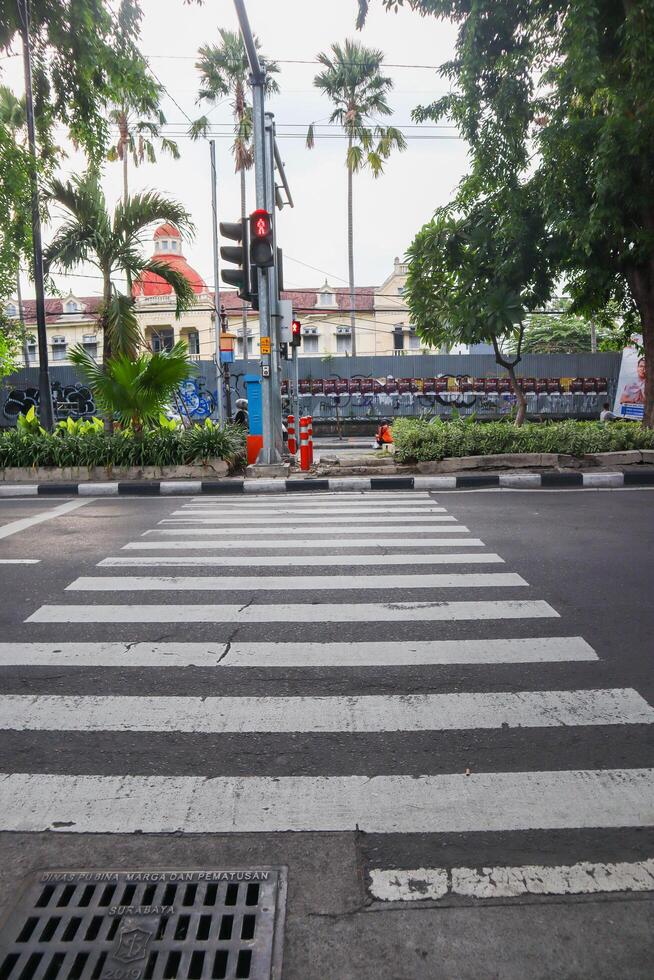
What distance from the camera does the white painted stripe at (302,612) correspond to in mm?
5129

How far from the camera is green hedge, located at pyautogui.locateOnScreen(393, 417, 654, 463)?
13.0m

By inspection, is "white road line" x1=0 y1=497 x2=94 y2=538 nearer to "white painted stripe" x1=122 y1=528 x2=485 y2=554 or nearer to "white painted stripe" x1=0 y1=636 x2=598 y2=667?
"white painted stripe" x1=122 y1=528 x2=485 y2=554

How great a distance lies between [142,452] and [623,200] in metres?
8.72

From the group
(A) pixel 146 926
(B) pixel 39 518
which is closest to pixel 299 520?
(B) pixel 39 518

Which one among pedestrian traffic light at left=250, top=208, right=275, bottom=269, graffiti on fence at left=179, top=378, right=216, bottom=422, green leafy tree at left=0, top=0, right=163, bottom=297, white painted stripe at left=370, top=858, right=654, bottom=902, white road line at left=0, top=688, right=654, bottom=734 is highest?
green leafy tree at left=0, top=0, right=163, bottom=297

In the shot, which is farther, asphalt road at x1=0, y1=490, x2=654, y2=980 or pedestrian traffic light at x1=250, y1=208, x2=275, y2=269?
pedestrian traffic light at x1=250, y1=208, x2=275, y2=269

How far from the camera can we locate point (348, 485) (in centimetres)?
1216

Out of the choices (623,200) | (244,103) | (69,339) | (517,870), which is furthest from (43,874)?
(69,339)

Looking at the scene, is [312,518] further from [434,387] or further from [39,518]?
[434,387]

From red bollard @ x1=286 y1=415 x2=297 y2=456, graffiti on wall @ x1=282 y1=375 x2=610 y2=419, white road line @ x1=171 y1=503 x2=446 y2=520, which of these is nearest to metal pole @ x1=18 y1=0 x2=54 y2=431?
red bollard @ x1=286 y1=415 x2=297 y2=456

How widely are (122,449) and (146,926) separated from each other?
11.4m

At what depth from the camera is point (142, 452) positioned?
13.2 m

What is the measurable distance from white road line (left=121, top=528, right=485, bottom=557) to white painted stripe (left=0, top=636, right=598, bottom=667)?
8.75 ft

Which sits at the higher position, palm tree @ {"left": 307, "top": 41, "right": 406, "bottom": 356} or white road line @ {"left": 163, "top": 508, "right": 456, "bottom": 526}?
palm tree @ {"left": 307, "top": 41, "right": 406, "bottom": 356}
